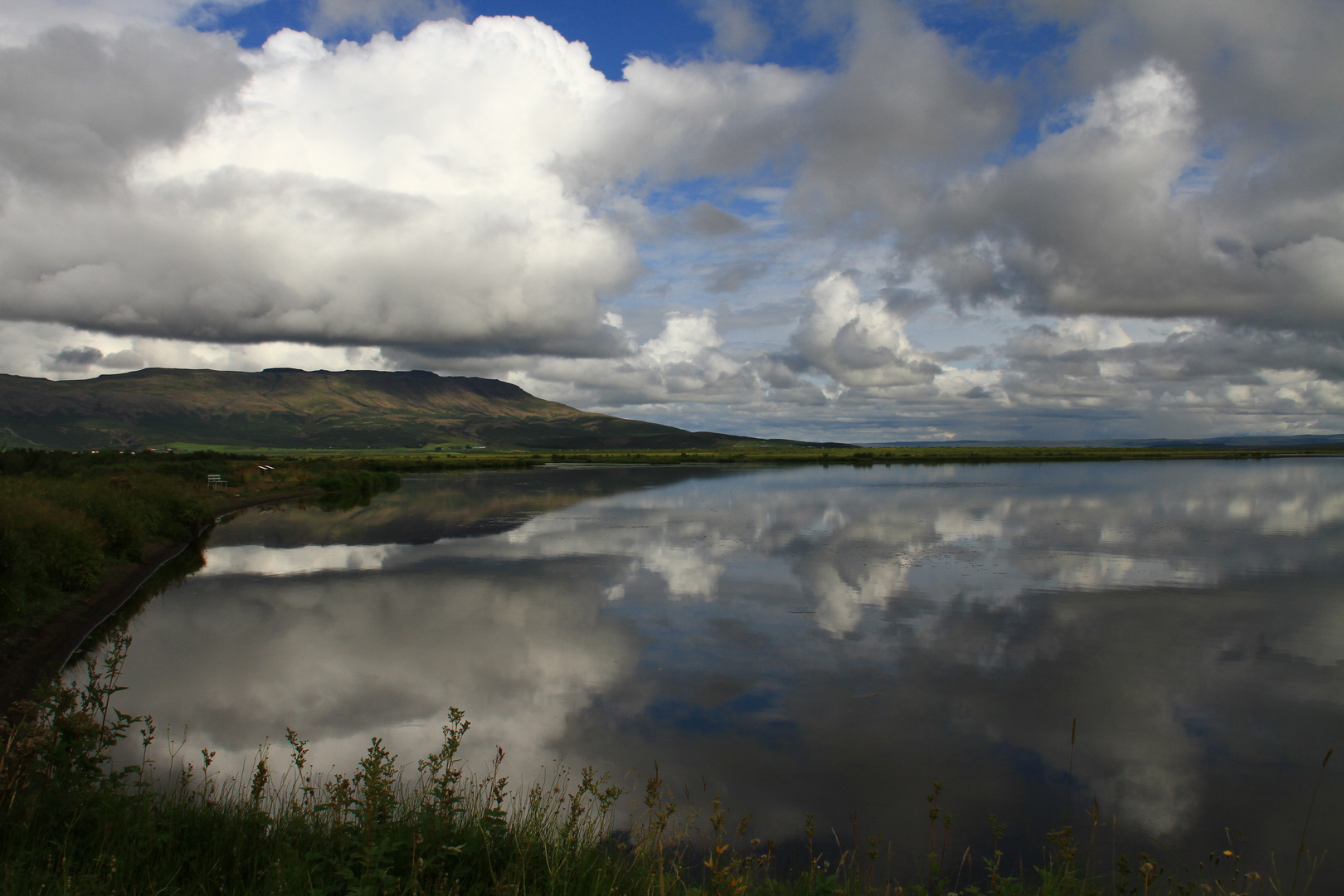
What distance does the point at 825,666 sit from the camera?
13164 millimetres

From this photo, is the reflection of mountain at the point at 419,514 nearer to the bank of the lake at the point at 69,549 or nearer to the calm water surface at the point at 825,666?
the calm water surface at the point at 825,666

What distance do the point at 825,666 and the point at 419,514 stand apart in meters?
31.1

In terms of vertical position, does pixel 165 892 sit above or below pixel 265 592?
above

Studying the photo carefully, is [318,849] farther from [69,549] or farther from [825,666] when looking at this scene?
[69,549]

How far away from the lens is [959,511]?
127ft

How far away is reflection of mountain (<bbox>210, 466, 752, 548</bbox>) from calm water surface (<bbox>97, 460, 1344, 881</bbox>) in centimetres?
223

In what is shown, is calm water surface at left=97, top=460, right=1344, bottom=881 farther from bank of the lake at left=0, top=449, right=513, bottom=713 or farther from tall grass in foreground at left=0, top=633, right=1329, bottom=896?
tall grass in foreground at left=0, top=633, right=1329, bottom=896

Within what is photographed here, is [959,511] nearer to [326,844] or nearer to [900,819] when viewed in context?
[900,819]

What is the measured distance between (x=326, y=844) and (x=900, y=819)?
5.61 metres

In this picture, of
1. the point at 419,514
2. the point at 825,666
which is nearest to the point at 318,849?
the point at 825,666

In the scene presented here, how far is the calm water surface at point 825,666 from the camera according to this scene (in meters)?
8.92

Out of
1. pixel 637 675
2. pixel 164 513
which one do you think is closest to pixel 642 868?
pixel 637 675

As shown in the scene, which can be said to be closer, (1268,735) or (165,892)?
(165,892)

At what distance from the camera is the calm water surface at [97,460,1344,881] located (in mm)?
8922
